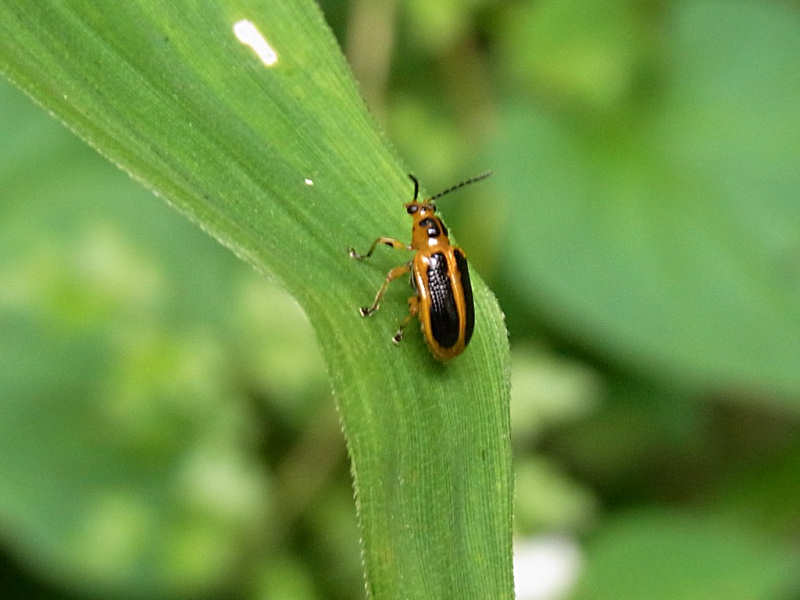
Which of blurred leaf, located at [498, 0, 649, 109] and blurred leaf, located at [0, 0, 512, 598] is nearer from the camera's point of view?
blurred leaf, located at [0, 0, 512, 598]

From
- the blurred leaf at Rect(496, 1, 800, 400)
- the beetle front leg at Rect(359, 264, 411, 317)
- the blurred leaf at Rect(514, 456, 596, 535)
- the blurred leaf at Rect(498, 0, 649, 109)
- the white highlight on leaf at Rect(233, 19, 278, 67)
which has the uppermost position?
the blurred leaf at Rect(498, 0, 649, 109)

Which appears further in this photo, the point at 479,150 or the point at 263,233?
the point at 479,150

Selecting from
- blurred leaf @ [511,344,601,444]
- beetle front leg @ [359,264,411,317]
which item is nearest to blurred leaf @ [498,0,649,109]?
blurred leaf @ [511,344,601,444]

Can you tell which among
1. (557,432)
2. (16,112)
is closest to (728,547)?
(557,432)

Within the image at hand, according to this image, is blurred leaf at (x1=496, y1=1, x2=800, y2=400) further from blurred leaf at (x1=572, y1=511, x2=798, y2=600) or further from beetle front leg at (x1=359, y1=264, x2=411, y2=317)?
beetle front leg at (x1=359, y1=264, x2=411, y2=317)

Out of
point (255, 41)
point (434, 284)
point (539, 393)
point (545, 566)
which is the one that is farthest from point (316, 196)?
point (545, 566)

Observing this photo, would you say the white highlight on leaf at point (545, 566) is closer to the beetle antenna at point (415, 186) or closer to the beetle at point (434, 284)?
the beetle at point (434, 284)

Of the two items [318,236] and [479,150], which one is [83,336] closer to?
[479,150]

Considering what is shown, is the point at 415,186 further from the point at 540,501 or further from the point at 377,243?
the point at 540,501

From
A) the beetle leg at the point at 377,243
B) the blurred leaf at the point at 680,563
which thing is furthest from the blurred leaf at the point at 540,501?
the beetle leg at the point at 377,243
